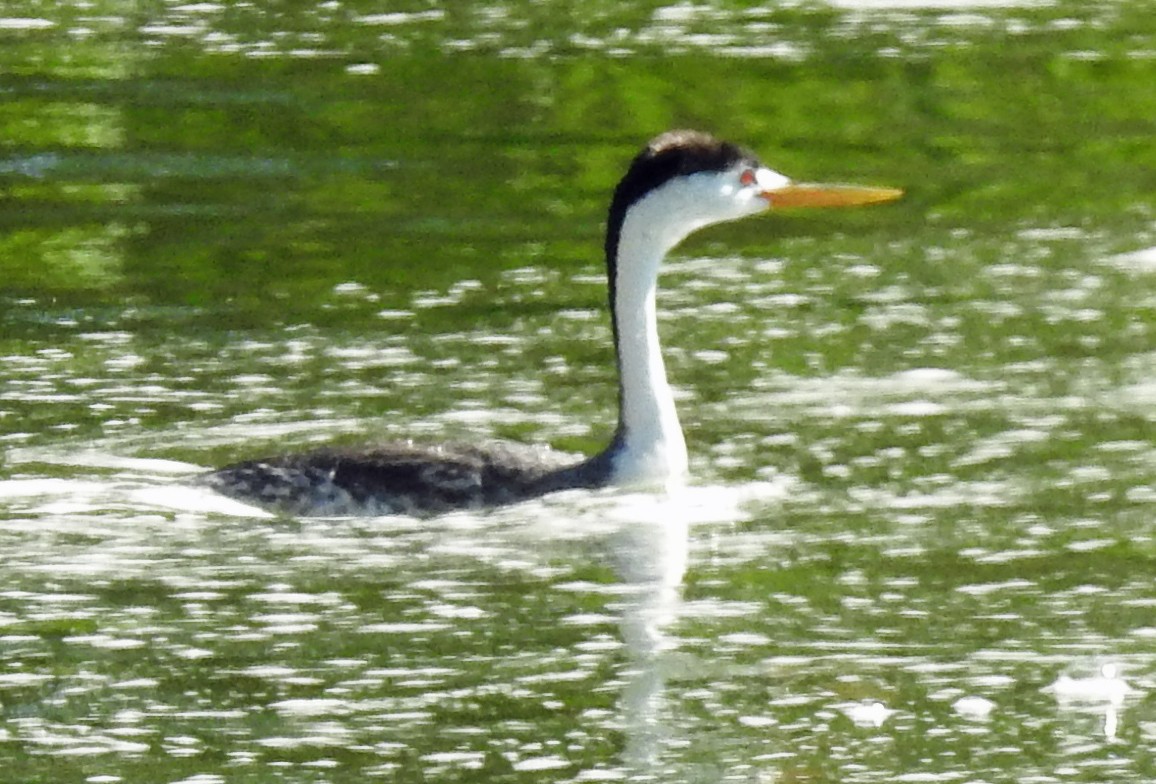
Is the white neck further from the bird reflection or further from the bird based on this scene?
the bird reflection

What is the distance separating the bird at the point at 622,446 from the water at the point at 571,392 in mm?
143

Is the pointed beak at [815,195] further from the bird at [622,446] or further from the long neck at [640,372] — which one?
the long neck at [640,372]

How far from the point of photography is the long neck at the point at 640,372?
12.1m

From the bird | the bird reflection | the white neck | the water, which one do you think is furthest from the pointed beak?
the bird reflection

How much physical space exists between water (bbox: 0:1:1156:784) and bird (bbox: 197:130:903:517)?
14 cm

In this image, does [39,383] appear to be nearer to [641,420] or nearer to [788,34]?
[641,420]

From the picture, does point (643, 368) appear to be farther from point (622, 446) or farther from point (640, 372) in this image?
point (622, 446)

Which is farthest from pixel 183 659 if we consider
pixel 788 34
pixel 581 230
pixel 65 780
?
pixel 788 34

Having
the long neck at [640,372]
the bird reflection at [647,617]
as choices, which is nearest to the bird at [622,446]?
the long neck at [640,372]

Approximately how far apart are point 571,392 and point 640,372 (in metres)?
1.63

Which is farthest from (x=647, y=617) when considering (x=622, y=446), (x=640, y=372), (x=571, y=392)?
(x=571, y=392)

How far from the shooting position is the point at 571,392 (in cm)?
1388

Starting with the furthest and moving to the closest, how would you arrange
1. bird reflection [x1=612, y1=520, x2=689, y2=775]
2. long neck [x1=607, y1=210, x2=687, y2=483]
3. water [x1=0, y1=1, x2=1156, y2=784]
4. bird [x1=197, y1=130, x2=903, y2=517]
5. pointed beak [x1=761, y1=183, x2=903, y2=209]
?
pointed beak [x1=761, y1=183, x2=903, y2=209] → long neck [x1=607, y1=210, x2=687, y2=483] → bird [x1=197, y1=130, x2=903, y2=517] → water [x1=0, y1=1, x2=1156, y2=784] → bird reflection [x1=612, y1=520, x2=689, y2=775]

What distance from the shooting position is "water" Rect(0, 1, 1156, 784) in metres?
9.23
